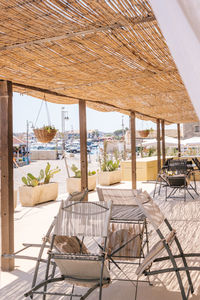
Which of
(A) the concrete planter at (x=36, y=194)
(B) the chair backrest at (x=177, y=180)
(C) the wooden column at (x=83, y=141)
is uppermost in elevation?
(C) the wooden column at (x=83, y=141)

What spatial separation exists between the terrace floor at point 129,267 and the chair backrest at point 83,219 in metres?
0.80

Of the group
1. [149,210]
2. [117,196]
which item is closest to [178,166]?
[117,196]

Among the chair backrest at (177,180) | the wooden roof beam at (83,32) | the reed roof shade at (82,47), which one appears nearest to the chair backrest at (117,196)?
the reed roof shade at (82,47)

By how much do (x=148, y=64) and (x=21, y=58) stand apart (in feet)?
4.49

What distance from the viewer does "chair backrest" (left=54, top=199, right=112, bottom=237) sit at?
8.23 ft

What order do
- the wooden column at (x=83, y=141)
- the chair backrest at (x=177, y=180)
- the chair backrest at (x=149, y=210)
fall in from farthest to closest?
the chair backrest at (x=177, y=180)
the wooden column at (x=83, y=141)
the chair backrest at (x=149, y=210)

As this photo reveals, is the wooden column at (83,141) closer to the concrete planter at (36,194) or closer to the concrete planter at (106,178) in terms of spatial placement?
the concrete planter at (36,194)

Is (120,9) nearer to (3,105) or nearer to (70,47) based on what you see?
(70,47)

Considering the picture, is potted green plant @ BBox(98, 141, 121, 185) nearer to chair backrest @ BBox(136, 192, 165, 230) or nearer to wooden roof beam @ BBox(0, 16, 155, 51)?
chair backrest @ BBox(136, 192, 165, 230)

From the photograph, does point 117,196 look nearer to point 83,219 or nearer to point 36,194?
point 83,219

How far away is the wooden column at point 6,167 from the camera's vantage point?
143 inches

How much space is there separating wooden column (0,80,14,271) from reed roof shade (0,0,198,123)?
0.85ft

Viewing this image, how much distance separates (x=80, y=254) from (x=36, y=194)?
509cm

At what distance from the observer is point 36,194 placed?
23.8 feet
